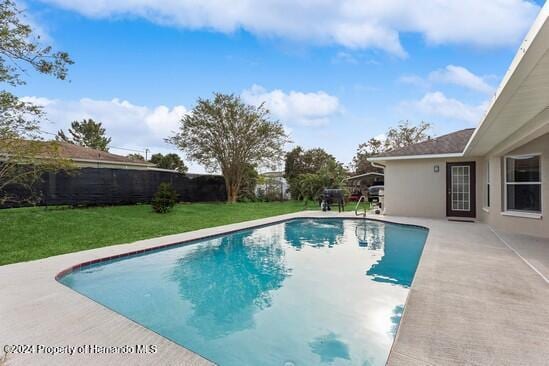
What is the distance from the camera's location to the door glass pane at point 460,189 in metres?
12.6

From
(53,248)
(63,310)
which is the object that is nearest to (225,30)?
(53,248)

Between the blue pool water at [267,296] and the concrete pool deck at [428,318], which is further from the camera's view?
the blue pool water at [267,296]

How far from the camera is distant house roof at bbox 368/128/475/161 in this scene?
12922 millimetres

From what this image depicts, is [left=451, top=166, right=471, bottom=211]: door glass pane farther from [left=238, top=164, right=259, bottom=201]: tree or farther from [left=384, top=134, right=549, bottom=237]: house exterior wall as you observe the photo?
[left=238, top=164, right=259, bottom=201]: tree

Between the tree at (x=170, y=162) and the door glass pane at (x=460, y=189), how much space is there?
89.8ft

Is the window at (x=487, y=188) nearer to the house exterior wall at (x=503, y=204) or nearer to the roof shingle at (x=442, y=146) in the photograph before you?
the house exterior wall at (x=503, y=204)

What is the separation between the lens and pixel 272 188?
24500 mm

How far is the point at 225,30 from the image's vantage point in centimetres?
1158

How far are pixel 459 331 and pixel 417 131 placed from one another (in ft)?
98.1

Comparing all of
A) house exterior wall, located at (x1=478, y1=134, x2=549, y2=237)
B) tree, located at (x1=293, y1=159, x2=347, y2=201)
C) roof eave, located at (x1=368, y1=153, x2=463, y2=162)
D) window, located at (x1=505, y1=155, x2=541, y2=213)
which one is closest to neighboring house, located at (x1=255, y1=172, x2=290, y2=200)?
tree, located at (x1=293, y1=159, x2=347, y2=201)

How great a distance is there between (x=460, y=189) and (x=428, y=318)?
11187 millimetres

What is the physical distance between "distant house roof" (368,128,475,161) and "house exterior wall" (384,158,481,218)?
0.36 m

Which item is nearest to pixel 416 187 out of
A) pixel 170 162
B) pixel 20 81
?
pixel 20 81

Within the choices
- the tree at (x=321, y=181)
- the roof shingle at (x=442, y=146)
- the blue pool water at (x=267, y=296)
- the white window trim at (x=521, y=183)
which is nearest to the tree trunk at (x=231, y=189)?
the tree at (x=321, y=181)
